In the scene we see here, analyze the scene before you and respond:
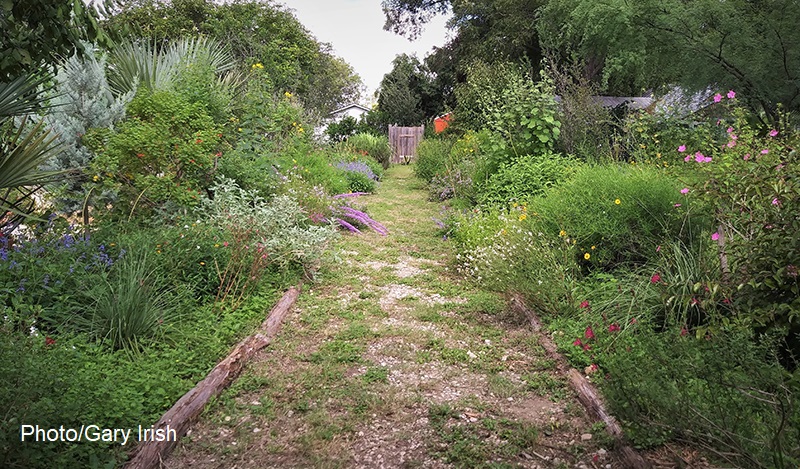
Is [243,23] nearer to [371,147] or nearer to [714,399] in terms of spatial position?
[371,147]

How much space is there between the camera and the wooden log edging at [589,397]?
8.37 feet

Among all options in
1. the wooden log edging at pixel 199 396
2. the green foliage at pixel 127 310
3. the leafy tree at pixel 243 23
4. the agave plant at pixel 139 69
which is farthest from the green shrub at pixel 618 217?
the leafy tree at pixel 243 23

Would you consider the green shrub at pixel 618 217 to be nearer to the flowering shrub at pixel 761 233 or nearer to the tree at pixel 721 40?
the flowering shrub at pixel 761 233

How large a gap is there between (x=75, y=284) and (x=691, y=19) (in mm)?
10944

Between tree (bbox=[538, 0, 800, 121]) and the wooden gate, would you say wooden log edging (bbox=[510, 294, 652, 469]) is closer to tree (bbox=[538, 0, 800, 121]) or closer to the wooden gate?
tree (bbox=[538, 0, 800, 121])

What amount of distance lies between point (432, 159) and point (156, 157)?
9627mm

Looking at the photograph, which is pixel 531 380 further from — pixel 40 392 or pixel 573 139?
pixel 573 139

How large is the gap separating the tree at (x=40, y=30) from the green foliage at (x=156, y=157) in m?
3.04

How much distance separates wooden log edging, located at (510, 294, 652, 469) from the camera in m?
2.55

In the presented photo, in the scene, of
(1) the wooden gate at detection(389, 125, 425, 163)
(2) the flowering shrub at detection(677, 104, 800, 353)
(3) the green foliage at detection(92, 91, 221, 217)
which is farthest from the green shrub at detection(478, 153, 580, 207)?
(1) the wooden gate at detection(389, 125, 425, 163)

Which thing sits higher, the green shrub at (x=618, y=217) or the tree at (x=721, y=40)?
the tree at (x=721, y=40)

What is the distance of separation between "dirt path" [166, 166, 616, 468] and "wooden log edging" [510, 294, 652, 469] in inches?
2.6

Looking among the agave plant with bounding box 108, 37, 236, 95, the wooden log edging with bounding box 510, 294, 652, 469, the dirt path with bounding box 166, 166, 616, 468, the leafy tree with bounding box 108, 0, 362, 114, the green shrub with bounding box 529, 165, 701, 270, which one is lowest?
the dirt path with bounding box 166, 166, 616, 468

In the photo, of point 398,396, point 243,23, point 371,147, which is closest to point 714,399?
point 398,396
